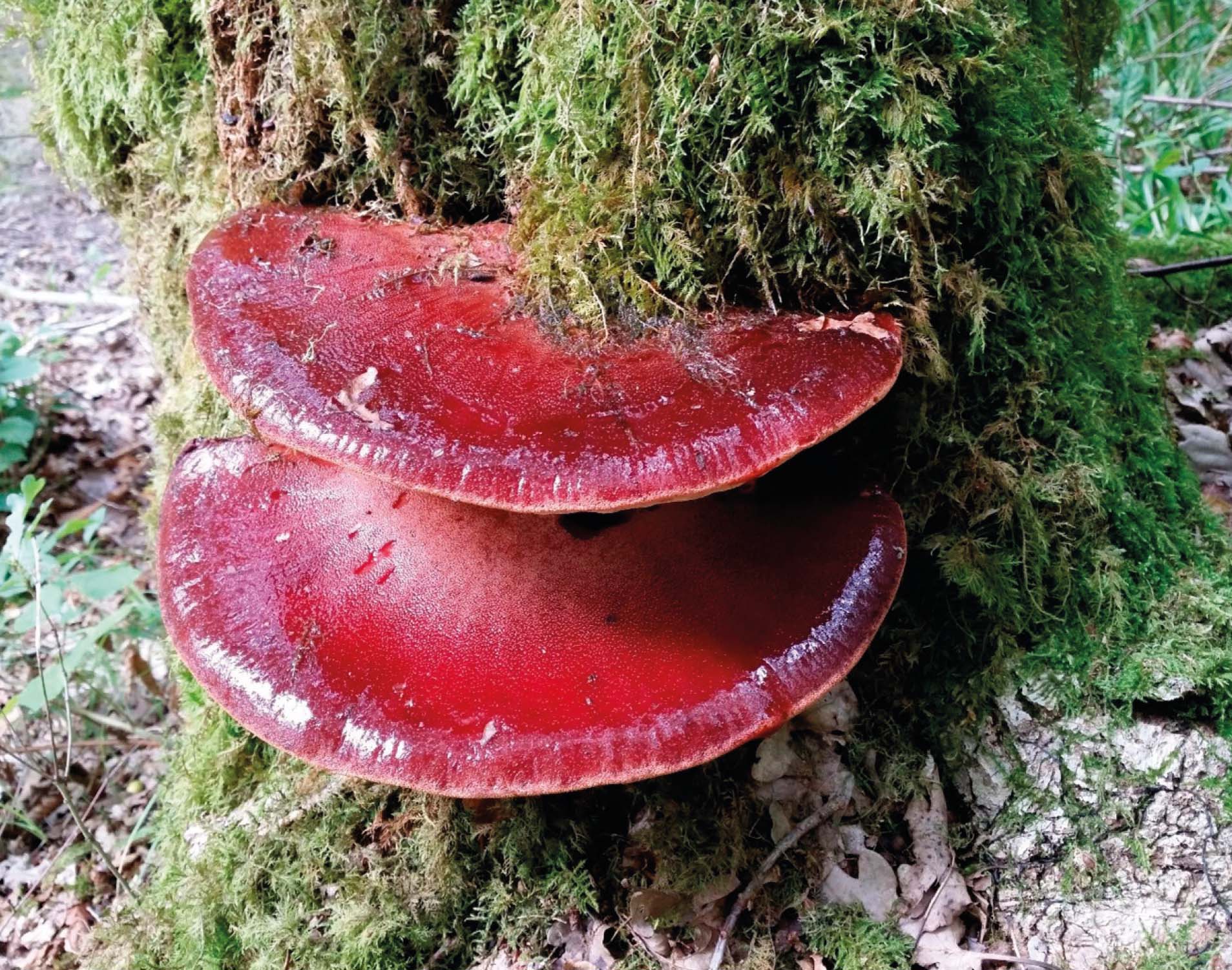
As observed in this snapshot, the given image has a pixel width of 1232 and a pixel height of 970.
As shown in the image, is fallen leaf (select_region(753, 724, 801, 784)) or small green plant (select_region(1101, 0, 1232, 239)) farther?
small green plant (select_region(1101, 0, 1232, 239))

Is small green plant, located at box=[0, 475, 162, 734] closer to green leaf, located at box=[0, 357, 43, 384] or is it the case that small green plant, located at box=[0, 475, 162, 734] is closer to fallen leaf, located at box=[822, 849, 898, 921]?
green leaf, located at box=[0, 357, 43, 384]

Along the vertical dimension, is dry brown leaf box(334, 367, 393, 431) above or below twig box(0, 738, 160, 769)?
above

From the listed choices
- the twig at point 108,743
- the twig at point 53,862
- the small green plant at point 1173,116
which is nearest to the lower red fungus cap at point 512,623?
the twig at point 53,862

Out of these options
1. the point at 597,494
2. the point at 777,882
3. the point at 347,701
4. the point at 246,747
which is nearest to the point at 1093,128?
the point at 597,494

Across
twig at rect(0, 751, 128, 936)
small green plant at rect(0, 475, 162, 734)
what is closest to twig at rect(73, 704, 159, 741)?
small green plant at rect(0, 475, 162, 734)

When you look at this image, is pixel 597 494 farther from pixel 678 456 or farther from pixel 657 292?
pixel 657 292
